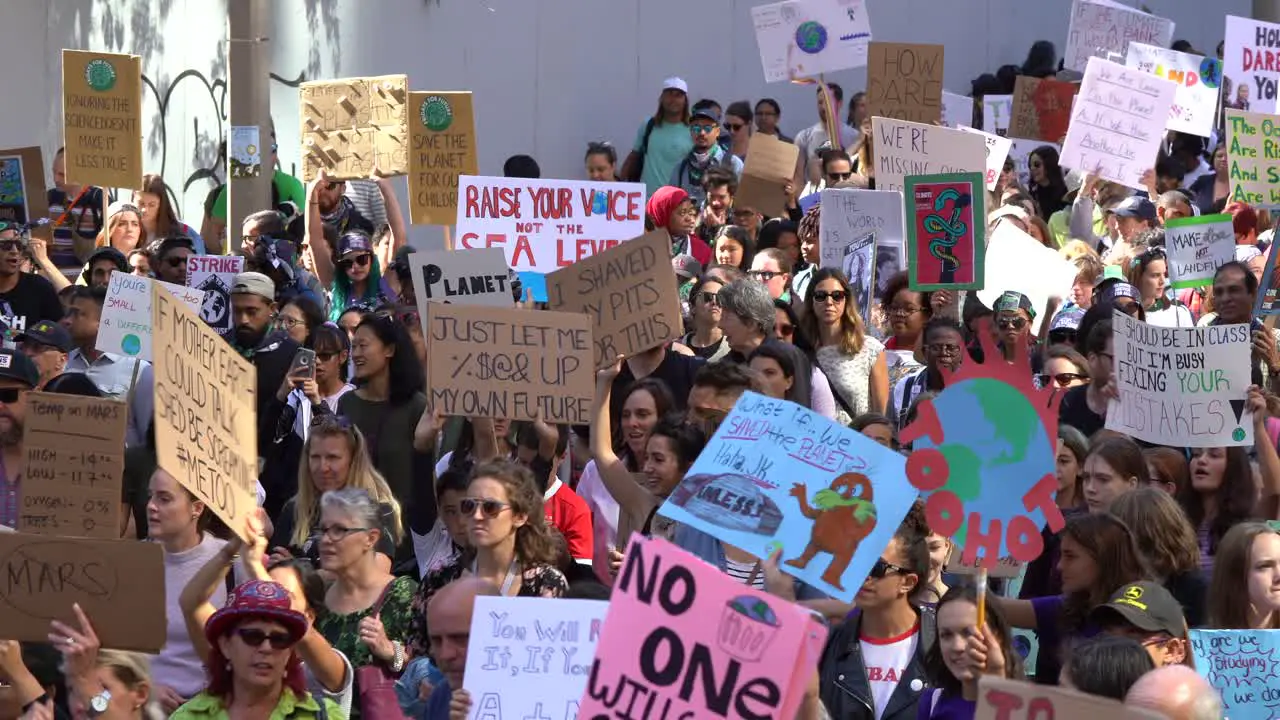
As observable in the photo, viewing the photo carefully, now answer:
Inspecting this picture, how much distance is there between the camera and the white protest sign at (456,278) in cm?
923

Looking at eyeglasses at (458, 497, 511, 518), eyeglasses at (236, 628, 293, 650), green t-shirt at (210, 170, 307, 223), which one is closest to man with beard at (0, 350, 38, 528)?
eyeglasses at (458, 497, 511, 518)

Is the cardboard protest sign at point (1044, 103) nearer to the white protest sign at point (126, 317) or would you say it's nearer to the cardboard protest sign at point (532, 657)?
the white protest sign at point (126, 317)

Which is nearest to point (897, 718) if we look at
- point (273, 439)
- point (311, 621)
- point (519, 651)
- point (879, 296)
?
point (519, 651)

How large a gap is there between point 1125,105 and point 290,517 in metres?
6.62

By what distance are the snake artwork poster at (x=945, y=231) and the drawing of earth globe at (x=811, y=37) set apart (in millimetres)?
4022

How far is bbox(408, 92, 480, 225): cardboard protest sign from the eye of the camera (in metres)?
12.1

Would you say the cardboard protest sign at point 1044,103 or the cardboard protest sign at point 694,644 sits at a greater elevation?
the cardboard protest sign at point 1044,103

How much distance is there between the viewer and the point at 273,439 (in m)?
9.23

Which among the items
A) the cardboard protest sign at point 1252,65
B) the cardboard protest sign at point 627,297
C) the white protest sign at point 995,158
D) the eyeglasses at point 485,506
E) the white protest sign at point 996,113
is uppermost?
the cardboard protest sign at point 1252,65

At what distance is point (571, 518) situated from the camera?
26.0 feet

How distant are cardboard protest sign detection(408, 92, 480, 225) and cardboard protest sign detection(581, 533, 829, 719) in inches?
286

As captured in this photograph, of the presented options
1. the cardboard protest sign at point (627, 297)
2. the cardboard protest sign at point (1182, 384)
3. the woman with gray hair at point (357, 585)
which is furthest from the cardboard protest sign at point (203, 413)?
the cardboard protest sign at point (1182, 384)

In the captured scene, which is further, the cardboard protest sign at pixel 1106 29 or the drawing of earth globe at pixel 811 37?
the cardboard protest sign at pixel 1106 29

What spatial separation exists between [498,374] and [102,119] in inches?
216
